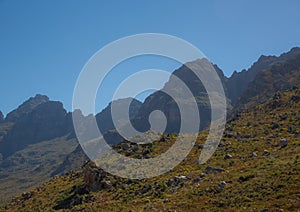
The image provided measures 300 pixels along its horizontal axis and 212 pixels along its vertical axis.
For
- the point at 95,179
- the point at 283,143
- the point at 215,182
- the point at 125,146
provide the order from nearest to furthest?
the point at 215,182
the point at 283,143
the point at 95,179
the point at 125,146

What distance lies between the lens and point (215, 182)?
34062 millimetres

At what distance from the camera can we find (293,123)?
53.6 m

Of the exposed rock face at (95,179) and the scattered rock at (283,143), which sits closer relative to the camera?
the scattered rock at (283,143)

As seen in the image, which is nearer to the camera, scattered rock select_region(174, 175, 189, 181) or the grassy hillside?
the grassy hillside

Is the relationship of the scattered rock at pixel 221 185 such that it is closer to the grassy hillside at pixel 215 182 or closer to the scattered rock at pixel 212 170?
the grassy hillside at pixel 215 182

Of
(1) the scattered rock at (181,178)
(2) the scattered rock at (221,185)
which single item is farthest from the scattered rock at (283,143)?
(2) the scattered rock at (221,185)

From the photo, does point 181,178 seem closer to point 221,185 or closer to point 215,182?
point 215,182

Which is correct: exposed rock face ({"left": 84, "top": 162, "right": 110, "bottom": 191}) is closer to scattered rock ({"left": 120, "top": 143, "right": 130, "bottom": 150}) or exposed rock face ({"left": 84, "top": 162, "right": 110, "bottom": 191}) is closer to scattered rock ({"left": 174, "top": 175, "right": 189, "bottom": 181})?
scattered rock ({"left": 120, "top": 143, "right": 130, "bottom": 150})

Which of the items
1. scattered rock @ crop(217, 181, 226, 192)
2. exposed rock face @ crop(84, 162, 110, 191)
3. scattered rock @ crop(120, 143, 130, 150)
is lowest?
scattered rock @ crop(217, 181, 226, 192)

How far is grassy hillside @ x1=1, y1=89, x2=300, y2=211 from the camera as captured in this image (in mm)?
29219

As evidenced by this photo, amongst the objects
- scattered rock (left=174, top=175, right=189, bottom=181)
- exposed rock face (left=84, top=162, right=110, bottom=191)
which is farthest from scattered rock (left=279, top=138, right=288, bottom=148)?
exposed rock face (left=84, top=162, right=110, bottom=191)

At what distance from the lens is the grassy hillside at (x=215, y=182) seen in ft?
95.9

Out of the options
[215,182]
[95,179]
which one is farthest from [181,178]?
[95,179]

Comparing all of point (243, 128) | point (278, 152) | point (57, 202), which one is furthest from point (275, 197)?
point (243, 128)
